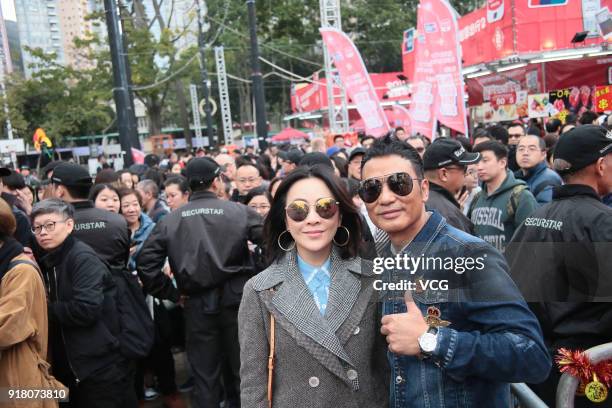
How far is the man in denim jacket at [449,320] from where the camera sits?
1531mm

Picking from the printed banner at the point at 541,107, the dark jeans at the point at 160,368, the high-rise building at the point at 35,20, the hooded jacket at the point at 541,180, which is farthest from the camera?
the printed banner at the point at 541,107

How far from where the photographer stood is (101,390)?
11.5 ft

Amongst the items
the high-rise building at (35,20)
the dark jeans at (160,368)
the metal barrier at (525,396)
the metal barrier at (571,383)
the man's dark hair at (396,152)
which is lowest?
the dark jeans at (160,368)

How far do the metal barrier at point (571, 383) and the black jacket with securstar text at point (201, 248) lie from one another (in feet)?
9.05

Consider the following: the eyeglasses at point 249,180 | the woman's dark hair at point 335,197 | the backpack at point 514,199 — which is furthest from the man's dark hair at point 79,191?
the backpack at point 514,199

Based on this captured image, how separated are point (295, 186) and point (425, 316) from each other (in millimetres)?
780

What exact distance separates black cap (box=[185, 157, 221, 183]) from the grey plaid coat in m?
2.34

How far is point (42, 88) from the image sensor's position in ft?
92.2

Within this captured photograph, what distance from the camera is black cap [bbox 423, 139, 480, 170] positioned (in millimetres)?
3754

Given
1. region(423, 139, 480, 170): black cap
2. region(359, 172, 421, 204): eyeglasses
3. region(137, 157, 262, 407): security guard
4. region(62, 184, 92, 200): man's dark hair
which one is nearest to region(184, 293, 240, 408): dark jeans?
region(137, 157, 262, 407): security guard

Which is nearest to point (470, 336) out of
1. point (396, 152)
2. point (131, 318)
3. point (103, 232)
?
point (396, 152)

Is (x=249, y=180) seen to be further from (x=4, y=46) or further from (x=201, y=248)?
(x=4, y=46)

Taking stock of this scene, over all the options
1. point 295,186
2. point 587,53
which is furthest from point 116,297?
point 587,53

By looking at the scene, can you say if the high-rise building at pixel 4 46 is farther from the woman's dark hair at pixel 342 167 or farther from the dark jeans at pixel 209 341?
the woman's dark hair at pixel 342 167
